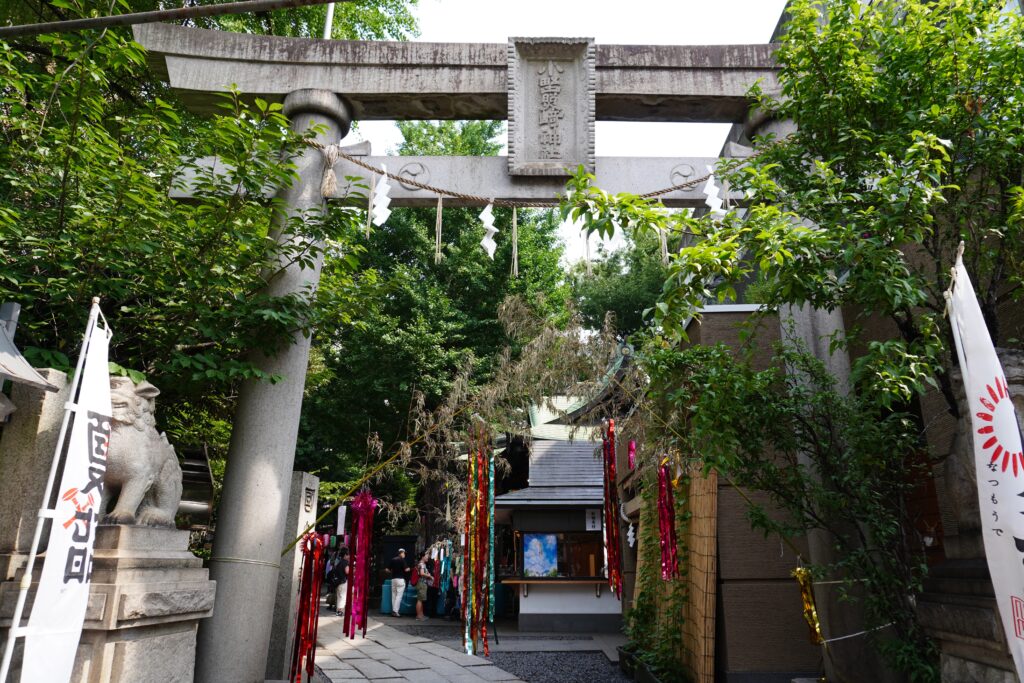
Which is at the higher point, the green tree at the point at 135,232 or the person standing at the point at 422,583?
the green tree at the point at 135,232

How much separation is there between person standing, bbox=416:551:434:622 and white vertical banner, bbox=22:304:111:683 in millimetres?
14522

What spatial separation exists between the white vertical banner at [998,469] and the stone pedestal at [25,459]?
16.8ft

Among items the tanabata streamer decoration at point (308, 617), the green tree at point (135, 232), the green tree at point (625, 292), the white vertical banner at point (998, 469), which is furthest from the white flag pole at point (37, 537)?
the green tree at point (625, 292)

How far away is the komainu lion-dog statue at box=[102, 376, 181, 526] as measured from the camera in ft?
14.5

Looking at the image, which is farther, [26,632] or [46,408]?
[46,408]

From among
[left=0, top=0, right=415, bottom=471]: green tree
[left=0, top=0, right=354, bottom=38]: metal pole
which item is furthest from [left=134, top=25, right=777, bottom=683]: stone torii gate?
[left=0, top=0, right=354, bottom=38]: metal pole

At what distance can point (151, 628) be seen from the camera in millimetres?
4406

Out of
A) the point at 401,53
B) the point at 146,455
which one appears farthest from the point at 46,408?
the point at 401,53

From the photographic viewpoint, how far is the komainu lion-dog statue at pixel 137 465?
441cm

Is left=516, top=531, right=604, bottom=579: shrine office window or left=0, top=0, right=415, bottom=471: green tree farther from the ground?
left=0, top=0, right=415, bottom=471: green tree

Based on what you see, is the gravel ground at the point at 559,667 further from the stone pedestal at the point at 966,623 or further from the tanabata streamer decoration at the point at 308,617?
the stone pedestal at the point at 966,623

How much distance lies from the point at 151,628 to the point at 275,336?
2.75 m

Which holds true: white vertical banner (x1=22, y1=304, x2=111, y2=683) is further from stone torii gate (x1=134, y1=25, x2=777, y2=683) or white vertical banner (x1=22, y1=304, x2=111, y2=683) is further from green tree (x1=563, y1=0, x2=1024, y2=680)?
stone torii gate (x1=134, y1=25, x2=777, y2=683)

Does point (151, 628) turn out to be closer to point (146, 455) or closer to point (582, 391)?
point (146, 455)
